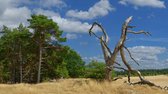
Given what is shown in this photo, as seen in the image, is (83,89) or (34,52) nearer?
(83,89)

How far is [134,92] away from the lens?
23.9 metres

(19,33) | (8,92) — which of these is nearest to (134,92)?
(8,92)

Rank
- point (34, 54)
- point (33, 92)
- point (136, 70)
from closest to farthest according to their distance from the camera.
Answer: point (33, 92) < point (136, 70) < point (34, 54)

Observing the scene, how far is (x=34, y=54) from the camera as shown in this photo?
67.4 metres

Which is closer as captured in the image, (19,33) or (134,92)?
(134,92)

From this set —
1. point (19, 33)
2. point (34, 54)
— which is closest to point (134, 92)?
point (34, 54)

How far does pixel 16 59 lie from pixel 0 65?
325 cm

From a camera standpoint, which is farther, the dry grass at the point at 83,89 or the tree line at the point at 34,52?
the tree line at the point at 34,52

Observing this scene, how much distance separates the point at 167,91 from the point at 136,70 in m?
3.53

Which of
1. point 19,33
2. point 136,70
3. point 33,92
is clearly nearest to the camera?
point 33,92

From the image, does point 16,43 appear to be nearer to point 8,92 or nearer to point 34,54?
point 34,54

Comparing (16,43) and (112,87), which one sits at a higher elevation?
(16,43)

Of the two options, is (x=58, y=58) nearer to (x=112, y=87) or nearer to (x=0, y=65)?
(x=0, y=65)

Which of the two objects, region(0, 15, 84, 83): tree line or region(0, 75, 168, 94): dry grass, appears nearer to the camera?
region(0, 75, 168, 94): dry grass
